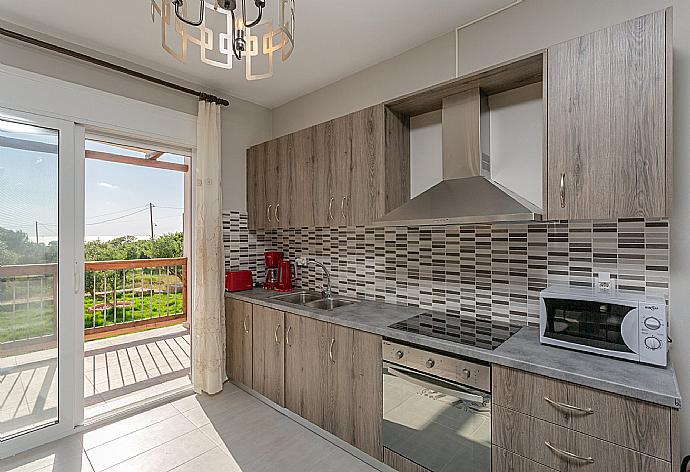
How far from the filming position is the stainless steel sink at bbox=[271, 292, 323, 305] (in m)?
3.07

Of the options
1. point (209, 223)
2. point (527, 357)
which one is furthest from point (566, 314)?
point (209, 223)

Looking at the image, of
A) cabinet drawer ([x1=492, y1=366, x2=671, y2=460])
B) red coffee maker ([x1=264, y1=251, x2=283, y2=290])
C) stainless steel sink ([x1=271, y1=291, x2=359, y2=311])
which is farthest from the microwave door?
red coffee maker ([x1=264, y1=251, x2=283, y2=290])

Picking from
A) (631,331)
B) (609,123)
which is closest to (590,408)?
(631,331)

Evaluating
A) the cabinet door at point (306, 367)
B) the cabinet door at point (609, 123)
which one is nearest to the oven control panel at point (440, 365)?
the cabinet door at point (306, 367)

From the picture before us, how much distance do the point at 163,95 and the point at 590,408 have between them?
3.38 metres

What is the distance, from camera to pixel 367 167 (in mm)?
2449

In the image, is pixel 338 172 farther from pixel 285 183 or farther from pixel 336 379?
pixel 336 379

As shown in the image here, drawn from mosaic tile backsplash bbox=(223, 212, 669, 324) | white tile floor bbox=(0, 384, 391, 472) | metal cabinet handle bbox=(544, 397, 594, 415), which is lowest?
white tile floor bbox=(0, 384, 391, 472)

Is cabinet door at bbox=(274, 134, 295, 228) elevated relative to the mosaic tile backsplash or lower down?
elevated

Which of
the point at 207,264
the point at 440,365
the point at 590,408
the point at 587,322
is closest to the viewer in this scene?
the point at 590,408

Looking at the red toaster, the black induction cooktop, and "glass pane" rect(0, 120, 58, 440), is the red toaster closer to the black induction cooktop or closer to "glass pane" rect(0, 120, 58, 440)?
"glass pane" rect(0, 120, 58, 440)

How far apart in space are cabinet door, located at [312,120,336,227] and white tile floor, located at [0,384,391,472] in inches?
59.5

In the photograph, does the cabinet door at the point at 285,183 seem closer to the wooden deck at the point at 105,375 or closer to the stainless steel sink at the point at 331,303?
the stainless steel sink at the point at 331,303

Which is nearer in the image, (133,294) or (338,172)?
(338,172)
